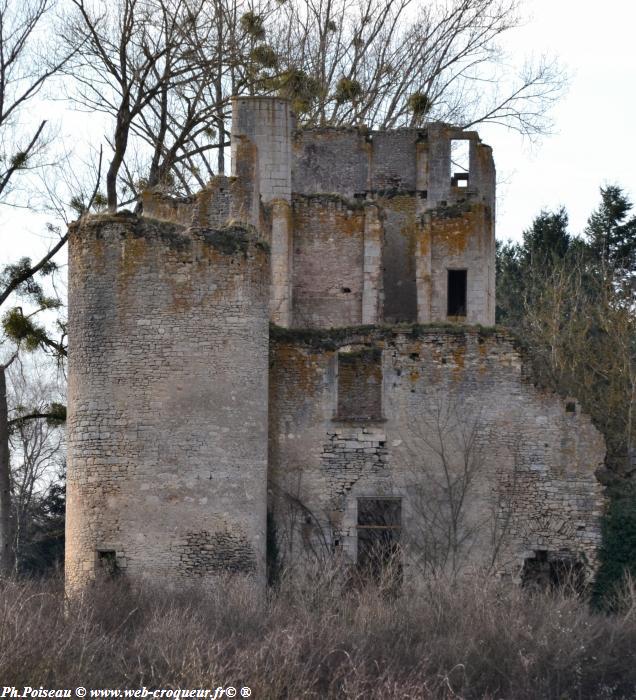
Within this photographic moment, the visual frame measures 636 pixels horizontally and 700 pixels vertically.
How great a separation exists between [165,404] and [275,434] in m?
2.10

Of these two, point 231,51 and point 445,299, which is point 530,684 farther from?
point 231,51

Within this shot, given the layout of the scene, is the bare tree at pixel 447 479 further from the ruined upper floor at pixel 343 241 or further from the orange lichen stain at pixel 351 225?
the orange lichen stain at pixel 351 225

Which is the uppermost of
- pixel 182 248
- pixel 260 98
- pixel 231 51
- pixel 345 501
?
pixel 231 51

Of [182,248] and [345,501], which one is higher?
[182,248]

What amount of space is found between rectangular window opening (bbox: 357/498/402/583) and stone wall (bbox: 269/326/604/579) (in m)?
0.16

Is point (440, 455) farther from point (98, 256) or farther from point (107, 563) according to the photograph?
point (98, 256)

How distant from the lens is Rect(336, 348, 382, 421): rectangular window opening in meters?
22.6

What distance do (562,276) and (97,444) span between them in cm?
1556

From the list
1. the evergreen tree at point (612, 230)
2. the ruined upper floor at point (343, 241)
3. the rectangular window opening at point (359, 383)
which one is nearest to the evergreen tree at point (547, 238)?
the evergreen tree at point (612, 230)

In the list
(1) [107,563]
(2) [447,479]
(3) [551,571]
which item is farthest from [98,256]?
(3) [551,571]

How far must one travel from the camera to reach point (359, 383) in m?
22.7

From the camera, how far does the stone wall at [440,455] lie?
2170cm

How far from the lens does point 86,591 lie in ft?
64.2

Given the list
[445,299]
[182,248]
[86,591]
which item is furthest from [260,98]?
[86,591]
